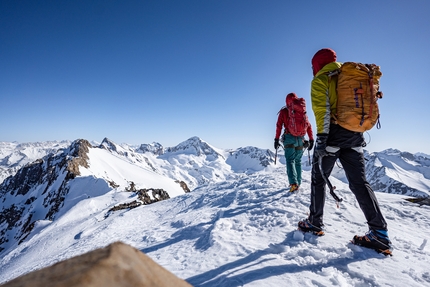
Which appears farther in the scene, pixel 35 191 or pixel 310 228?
pixel 35 191

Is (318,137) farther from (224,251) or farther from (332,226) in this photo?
(224,251)

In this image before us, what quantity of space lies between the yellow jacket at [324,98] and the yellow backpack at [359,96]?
0.14 metres

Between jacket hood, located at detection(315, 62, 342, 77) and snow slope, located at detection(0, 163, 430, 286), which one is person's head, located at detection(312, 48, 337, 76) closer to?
jacket hood, located at detection(315, 62, 342, 77)

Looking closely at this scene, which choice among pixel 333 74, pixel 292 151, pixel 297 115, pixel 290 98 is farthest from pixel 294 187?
pixel 333 74

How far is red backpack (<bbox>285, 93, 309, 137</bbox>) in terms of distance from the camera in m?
6.37

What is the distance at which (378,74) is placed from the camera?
136 inches

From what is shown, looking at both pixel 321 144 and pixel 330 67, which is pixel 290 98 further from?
pixel 321 144

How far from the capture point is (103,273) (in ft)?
2.23

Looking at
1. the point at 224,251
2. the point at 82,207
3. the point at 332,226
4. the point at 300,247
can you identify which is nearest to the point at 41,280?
the point at 224,251

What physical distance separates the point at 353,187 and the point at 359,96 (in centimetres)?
147

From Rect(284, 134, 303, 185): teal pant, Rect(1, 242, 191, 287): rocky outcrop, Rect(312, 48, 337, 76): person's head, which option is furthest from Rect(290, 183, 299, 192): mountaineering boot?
Rect(1, 242, 191, 287): rocky outcrop

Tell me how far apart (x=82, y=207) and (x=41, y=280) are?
104 ft

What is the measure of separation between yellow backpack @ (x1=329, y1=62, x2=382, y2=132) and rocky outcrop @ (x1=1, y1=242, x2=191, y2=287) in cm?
356

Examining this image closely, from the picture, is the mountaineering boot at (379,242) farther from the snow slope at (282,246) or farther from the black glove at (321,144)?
the black glove at (321,144)
